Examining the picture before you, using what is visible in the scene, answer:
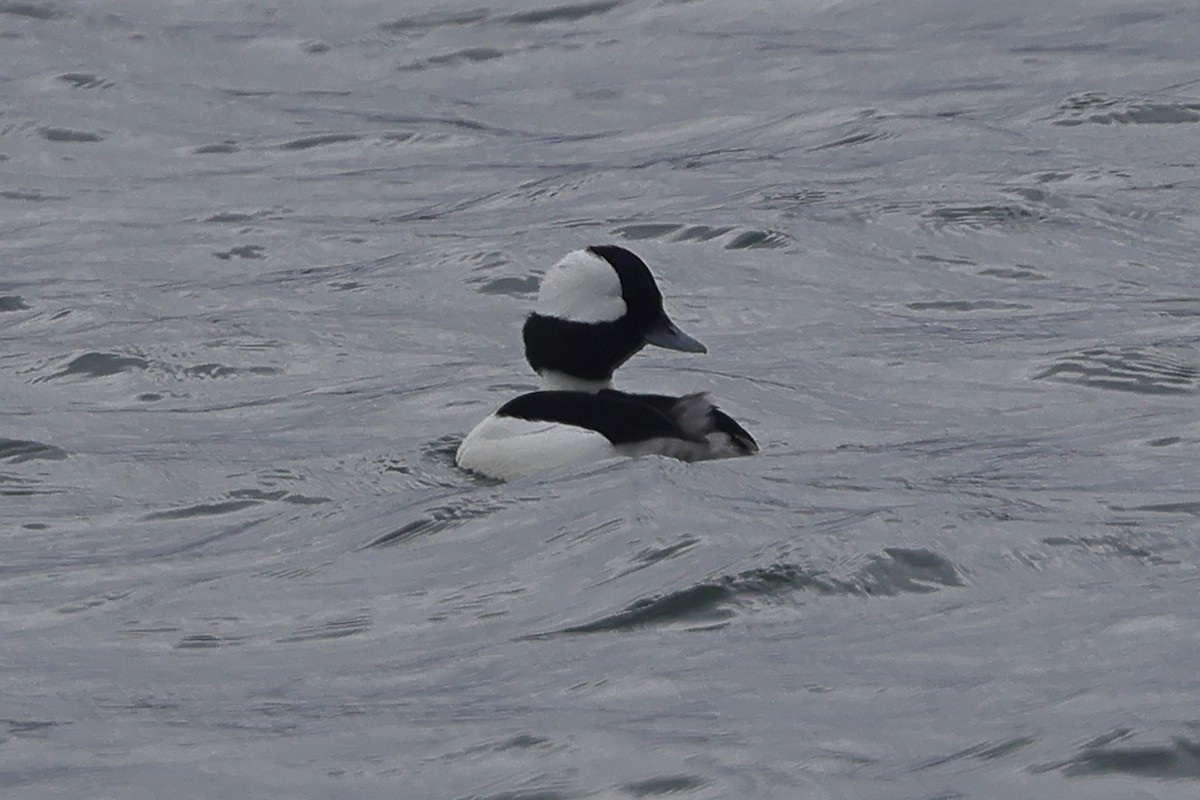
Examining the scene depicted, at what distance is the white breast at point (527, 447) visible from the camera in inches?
319

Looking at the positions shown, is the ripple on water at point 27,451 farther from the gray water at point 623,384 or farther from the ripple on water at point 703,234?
the ripple on water at point 703,234

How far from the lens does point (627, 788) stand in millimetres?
5176

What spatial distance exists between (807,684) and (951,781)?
0.80 meters

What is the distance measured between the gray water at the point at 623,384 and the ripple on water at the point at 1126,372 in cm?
5

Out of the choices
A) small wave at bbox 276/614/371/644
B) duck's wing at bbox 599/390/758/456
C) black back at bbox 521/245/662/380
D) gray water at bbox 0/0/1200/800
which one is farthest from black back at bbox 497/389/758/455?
small wave at bbox 276/614/371/644

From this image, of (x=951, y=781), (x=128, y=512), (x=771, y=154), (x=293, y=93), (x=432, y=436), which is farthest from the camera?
(x=293, y=93)

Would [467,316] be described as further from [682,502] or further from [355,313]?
[682,502]

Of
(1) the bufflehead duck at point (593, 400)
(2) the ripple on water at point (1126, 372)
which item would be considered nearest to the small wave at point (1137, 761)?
(1) the bufflehead duck at point (593, 400)

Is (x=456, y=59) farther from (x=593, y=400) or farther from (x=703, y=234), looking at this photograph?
(x=593, y=400)

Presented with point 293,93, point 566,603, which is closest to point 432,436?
point 566,603

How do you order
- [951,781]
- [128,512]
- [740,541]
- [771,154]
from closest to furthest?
[951,781] < [740,541] < [128,512] < [771,154]

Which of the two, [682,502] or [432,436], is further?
[432,436]

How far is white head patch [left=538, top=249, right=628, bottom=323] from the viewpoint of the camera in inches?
342

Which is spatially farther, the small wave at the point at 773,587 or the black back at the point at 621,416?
the black back at the point at 621,416
